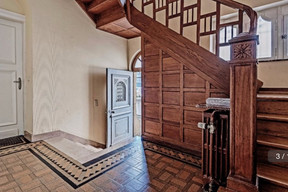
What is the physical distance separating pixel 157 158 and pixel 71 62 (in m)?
2.50

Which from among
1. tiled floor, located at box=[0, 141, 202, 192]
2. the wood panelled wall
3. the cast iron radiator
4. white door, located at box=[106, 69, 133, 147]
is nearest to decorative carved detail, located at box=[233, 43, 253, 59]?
the cast iron radiator

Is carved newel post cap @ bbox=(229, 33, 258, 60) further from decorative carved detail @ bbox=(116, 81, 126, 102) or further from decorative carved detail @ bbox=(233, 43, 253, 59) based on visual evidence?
decorative carved detail @ bbox=(116, 81, 126, 102)

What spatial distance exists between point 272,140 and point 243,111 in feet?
1.53

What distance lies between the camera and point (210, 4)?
296 centimetres

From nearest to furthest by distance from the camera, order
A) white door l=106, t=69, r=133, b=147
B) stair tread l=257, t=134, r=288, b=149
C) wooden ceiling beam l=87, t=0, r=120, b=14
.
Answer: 1. stair tread l=257, t=134, r=288, b=149
2. wooden ceiling beam l=87, t=0, r=120, b=14
3. white door l=106, t=69, r=133, b=147

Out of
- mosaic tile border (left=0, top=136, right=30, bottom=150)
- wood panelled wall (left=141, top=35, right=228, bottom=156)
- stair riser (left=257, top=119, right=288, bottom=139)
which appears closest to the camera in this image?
stair riser (left=257, top=119, right=288, bottom=139)

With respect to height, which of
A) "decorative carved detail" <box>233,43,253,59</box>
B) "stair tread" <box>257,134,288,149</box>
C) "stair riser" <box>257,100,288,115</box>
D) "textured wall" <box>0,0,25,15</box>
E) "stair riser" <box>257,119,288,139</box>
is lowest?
"stair tread" <box>257,134,288,149</box>

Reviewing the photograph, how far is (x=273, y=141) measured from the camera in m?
1.30

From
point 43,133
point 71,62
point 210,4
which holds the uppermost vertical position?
point 210,4

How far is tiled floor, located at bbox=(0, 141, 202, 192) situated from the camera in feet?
4.86

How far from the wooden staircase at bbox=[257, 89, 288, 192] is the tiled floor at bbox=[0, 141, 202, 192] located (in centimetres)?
56

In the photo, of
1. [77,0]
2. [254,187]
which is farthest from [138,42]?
[254,187]

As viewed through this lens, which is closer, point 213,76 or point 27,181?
point 27,181

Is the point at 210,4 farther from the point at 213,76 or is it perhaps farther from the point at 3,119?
the point at 3,119
